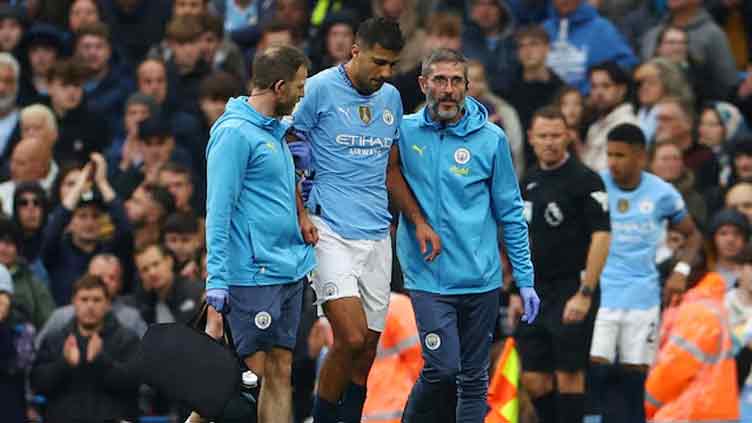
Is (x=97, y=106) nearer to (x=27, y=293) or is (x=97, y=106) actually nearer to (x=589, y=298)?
(x=27, y=293)

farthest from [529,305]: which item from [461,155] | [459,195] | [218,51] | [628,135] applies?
[218,51]

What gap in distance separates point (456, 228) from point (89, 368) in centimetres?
403

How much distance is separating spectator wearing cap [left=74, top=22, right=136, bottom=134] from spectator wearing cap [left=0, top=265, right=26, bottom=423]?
396cm

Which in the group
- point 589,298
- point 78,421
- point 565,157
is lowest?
point 78,421

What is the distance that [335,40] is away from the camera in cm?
1775

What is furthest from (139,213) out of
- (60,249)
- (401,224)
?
(401,224)

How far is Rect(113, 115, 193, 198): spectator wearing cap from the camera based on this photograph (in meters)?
16.8

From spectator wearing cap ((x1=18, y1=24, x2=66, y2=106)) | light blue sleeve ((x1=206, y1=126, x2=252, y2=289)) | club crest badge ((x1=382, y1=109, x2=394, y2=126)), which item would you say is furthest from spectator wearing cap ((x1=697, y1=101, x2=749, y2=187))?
light blue sleeve ((x1=206, y1=126, x2=252, y2=289))

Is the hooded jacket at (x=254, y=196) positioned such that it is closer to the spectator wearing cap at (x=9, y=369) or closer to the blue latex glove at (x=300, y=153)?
the blue latex glove at (x=300, y=153)

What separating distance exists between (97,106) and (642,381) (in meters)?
6.30

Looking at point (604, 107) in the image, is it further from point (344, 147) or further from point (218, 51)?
point (344, 147)

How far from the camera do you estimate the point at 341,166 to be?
11.0 meters

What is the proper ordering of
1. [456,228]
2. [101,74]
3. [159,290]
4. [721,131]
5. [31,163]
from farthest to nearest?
[101,74] → [721,131] → [31,163] → [159,290] → [456,228]

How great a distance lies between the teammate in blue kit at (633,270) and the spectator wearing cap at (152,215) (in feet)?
12.2
